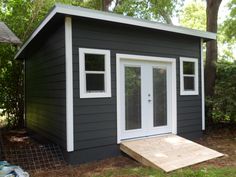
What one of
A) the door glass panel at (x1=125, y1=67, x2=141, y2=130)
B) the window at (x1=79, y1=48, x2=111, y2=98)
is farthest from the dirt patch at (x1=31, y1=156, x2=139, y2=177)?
the window at (x1=79, y1=48, x2=111, y2=98)

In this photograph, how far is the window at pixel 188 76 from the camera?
275 inches

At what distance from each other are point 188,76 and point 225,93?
1775mm

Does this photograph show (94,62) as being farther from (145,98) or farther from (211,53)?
(211,53)

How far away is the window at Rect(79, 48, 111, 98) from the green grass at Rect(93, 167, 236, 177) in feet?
5.33

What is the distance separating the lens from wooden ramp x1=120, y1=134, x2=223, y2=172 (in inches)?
188

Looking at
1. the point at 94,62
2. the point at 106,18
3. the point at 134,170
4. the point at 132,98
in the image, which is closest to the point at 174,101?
the point at 132,98

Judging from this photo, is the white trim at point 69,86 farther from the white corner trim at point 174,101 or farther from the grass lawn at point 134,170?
the white corner trim at point 174,101

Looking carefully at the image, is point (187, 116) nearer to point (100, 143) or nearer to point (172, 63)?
point (172, 63)

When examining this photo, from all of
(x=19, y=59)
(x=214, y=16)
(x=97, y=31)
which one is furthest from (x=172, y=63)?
(x=19, y=59)

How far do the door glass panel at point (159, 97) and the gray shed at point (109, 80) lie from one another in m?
0.03

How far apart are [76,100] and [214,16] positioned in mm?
6689

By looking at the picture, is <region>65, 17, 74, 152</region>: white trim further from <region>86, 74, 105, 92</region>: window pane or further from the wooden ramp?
the wooden ramp

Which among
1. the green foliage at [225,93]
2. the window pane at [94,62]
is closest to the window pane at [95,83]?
the window pane at [94,62]

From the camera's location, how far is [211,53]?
9078mm
